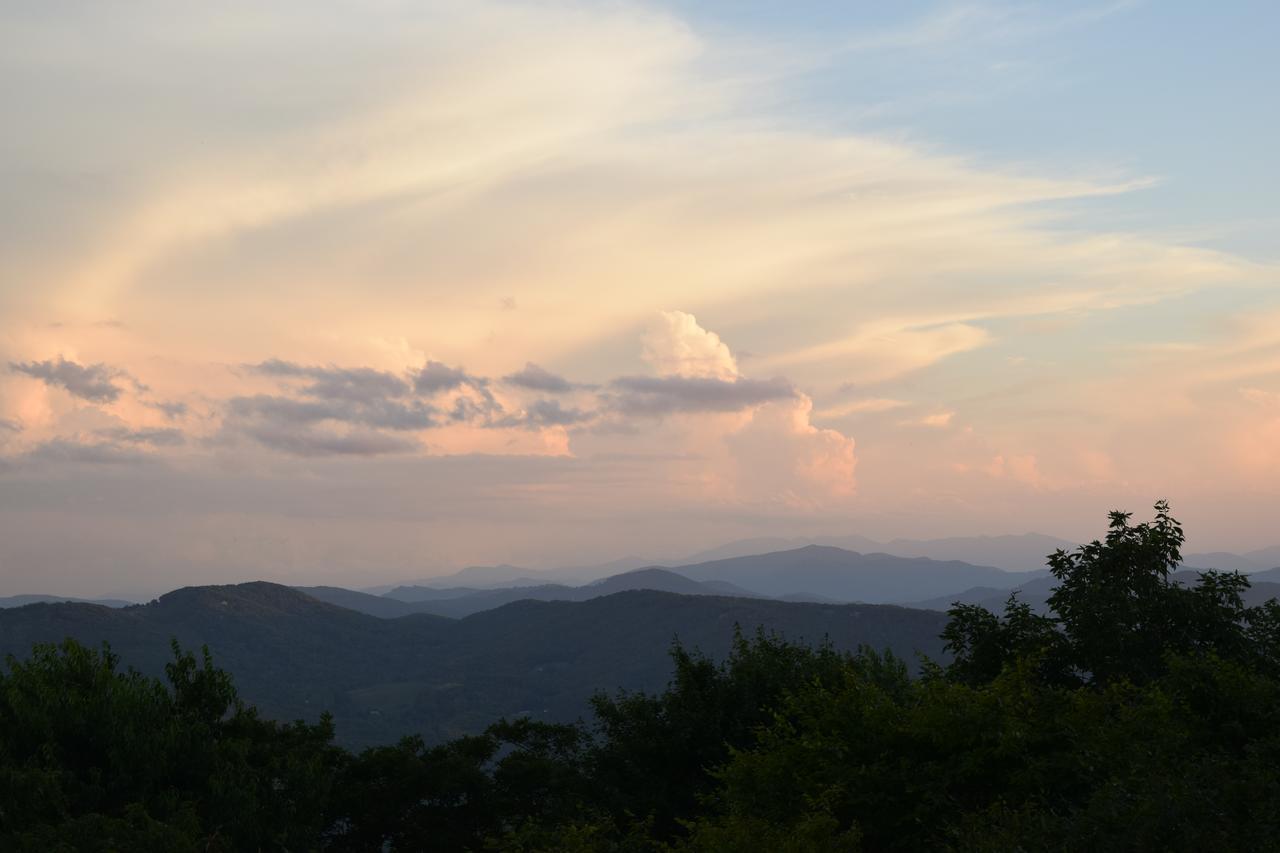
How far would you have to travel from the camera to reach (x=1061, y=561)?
138 feet

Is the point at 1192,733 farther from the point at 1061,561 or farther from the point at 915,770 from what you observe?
the point at 1061,561

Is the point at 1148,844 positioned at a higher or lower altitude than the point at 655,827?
higher

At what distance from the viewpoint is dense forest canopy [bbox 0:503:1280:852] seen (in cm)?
2333

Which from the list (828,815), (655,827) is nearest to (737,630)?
(655,827)

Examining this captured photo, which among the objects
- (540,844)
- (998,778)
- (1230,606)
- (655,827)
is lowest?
(655,827)

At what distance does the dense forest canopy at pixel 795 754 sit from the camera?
23.3 m

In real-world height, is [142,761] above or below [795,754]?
below

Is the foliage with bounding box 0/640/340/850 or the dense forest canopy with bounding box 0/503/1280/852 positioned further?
the foliage with bounding box 0/640/340/850

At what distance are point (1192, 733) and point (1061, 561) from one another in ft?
54.6

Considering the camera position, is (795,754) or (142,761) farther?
(142,761)

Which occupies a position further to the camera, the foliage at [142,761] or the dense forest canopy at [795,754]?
the foliage at [142,761]

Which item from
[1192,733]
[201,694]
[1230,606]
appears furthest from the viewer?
[201,694]

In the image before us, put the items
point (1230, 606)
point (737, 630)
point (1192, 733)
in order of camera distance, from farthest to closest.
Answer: point (737, 630) < point (1230, 606) < point (1192, 733)

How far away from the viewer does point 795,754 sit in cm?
3092
